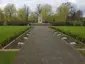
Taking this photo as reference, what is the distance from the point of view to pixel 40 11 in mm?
106188

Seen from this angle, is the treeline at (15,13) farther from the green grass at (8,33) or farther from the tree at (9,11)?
the green grass at (8,33)

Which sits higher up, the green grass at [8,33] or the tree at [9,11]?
the tree at [9,11]

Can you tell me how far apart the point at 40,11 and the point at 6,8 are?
14743 millimetres

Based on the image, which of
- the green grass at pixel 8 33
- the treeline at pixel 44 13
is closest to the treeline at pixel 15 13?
the treeline at pixel 44 13

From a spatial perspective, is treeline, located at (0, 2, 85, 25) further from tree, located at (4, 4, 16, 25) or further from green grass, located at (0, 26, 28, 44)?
green grass, located at (0, 26, 28, 44)

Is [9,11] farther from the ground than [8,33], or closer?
farther from the ground

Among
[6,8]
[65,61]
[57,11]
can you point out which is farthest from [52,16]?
[65,61]

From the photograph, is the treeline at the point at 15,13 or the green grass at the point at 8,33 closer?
the green grass at the point at 8,33

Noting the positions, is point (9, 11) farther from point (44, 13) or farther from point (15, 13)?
point (44, 13)

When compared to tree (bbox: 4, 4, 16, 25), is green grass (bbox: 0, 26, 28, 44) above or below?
below

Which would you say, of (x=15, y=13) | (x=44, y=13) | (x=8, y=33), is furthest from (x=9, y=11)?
(x=8, y=33)

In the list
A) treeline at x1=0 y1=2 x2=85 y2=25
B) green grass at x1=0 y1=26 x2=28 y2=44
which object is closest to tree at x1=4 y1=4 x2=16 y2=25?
treeline at x1=0 y1=2 x2=85 y2=25

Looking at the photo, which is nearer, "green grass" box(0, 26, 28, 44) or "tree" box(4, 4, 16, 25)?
"green grass" box(0, 26, 28, 44)

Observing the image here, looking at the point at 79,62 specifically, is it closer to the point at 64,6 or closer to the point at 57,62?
the point at 57,62
